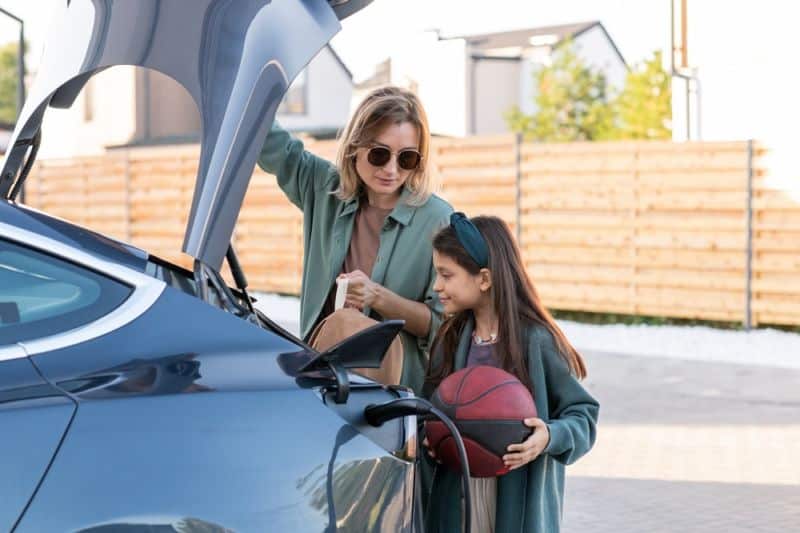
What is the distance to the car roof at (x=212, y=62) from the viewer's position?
131 inches

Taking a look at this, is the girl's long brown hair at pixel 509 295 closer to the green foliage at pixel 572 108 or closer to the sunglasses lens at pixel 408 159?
the sunglasses lens at pixel 408 159

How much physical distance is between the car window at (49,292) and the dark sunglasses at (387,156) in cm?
146

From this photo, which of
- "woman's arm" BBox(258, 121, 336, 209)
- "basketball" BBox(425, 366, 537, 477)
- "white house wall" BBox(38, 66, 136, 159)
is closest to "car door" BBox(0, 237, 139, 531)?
"basketball" BBox(425, 366, 537, 477)

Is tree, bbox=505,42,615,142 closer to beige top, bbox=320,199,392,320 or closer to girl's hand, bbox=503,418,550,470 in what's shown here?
beige top, bbox=320,199,392,320

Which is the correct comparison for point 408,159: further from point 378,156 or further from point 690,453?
point 690,453

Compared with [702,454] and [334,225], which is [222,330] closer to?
[334,225]

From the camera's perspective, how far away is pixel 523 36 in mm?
59375

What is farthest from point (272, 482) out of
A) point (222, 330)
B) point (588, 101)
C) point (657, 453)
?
point (588, 101)

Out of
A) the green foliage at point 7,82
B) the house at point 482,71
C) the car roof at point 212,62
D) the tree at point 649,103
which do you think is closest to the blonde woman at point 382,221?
the car roof at point 212,62

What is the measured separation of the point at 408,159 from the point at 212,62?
94 cm

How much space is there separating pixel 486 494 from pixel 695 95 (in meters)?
16.0

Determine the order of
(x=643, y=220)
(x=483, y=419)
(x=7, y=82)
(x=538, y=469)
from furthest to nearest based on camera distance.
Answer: (x=7, y=82) < (x=643, y=220) < (x=538, y=469) < (x=483, y=419)

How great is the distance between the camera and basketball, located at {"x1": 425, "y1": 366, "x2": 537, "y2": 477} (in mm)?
3633

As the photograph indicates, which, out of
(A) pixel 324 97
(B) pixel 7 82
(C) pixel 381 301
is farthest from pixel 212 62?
(B) pixel 7 82
